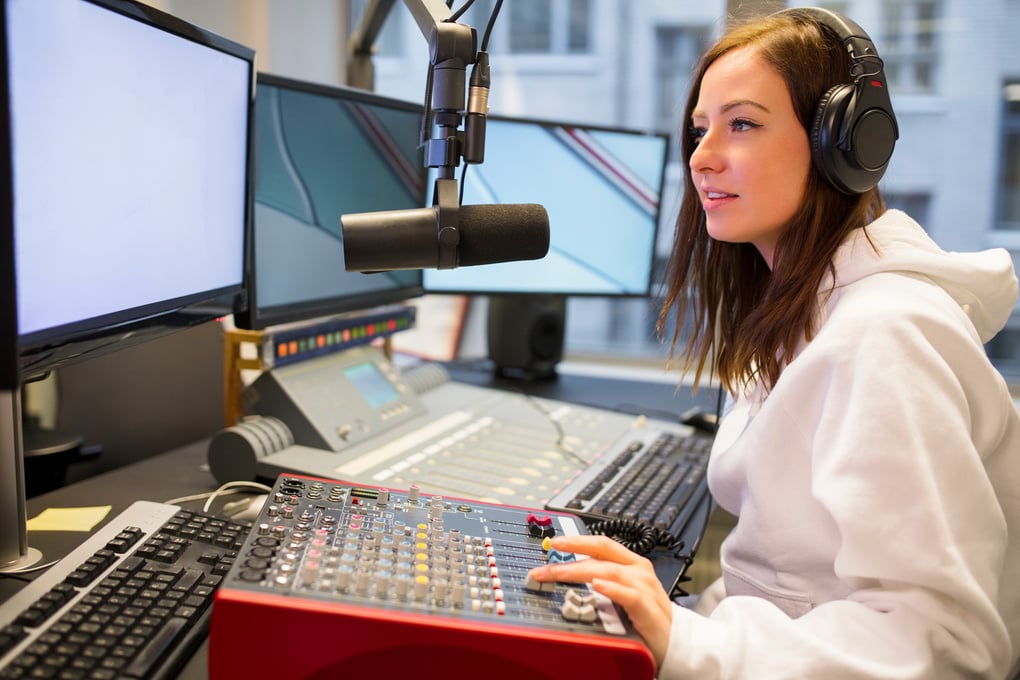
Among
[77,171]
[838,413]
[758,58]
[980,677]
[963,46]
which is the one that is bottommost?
[980,677]

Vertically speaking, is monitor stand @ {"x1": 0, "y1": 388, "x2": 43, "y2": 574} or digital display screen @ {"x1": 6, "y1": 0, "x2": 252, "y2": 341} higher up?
digital display screen @ {"x1": 6, "y1": 0, "x2": 252, "y2": 341}

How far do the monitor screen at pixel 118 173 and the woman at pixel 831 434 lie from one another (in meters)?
0.51

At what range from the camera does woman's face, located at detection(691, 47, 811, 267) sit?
0.92 meters

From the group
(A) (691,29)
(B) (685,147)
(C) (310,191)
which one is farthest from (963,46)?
(C) (310,191)

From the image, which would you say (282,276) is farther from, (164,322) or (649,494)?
(649,494)

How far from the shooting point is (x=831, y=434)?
0.75 meters

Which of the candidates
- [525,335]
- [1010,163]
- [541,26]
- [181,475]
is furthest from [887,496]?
[541,26]

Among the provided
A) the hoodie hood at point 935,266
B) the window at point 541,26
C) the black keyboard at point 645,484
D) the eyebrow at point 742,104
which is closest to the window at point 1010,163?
the window at point 541,26

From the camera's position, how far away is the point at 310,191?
1.25 metres

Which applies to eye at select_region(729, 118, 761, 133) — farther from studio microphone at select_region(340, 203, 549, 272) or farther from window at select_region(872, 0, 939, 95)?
window at select_region(872, 0, 939, 95)

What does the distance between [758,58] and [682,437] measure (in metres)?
0.71

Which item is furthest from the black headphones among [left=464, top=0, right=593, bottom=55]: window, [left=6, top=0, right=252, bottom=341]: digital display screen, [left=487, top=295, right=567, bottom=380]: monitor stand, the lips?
[left=464, top=0, right=593, bottom=55]: window

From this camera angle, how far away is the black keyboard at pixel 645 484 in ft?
3.44

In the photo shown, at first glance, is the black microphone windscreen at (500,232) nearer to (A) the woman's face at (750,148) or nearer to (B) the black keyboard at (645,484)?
(A) the woman's face at (750,148)
